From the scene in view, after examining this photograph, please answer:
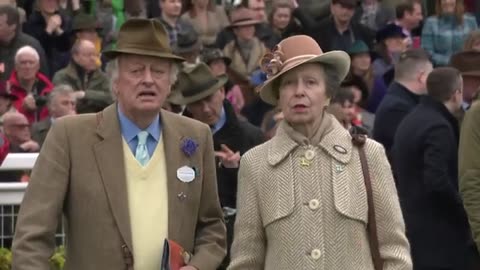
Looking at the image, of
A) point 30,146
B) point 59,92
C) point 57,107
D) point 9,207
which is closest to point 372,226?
point 9,207

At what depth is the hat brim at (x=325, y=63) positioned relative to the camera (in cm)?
716

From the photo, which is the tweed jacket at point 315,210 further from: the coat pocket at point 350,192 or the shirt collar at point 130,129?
the shirt collar at point 130,129

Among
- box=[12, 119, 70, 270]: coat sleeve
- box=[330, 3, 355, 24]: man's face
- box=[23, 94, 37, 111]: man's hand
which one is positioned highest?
box=[12, 119, 70, 270]: coat sleeve

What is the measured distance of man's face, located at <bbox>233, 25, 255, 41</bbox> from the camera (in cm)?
1784

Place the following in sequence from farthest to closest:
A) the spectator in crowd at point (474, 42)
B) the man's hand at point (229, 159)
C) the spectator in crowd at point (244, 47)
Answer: the spectator in crowd at point (244, 47)
the spectator in crowd at point (474, 42)
the man's hand at point (229, 159)

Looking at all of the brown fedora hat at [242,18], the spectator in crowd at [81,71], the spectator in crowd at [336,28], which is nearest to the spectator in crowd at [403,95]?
the spectator in crowd at [81,71]

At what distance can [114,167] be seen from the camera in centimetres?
724

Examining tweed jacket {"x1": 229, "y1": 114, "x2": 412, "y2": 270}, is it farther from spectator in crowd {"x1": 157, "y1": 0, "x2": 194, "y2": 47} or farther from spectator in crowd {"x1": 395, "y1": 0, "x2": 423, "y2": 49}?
spectator in crowd {"x1": 395, "y1": 0, "x2": 423, "y2": 49}

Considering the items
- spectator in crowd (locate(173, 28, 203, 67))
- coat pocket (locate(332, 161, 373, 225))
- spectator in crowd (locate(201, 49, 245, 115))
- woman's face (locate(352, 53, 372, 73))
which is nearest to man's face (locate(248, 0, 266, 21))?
woman's face (locate(352, 53, 372, 73))

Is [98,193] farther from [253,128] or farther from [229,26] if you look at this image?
[229,26]

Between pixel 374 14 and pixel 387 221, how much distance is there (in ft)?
43.5

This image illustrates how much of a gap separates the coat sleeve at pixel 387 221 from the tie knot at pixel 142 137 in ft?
3.39

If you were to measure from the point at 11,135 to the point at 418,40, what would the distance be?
267 inches

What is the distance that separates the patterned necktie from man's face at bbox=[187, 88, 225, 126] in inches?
139
